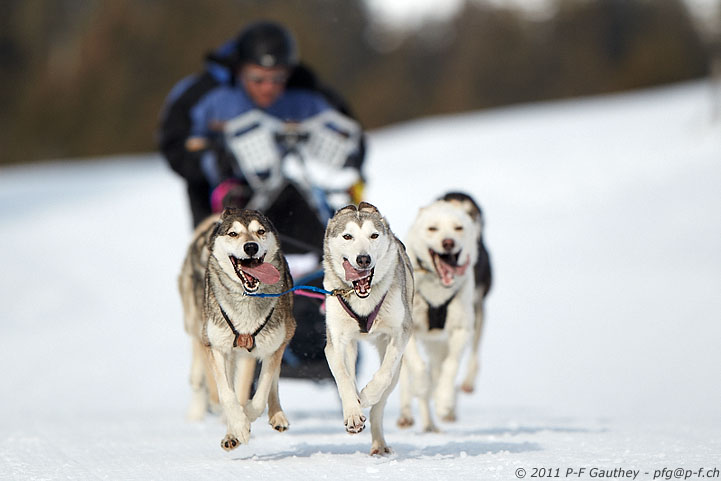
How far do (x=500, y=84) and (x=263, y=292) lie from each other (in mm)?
32834

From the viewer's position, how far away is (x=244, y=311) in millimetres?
3939

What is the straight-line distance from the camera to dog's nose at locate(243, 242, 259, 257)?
3.76 metres

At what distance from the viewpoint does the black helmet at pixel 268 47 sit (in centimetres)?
603

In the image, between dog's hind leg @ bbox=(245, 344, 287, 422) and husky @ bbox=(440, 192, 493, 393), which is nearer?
dog's hind leg @ bbox=(245, 344, 287, 422)

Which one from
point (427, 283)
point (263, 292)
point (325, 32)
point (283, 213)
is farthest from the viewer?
point (325, 32)

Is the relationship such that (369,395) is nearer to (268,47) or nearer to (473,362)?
(473,362)

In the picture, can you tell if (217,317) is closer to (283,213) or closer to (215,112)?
(283,213)

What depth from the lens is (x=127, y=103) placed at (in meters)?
35.8

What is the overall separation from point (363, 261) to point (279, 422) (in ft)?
2.39

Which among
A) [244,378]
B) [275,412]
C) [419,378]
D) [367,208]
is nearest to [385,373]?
[275,412]

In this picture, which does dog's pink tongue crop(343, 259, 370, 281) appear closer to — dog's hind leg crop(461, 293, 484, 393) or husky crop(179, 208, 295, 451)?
husky crop(179, 208, 295, 451)

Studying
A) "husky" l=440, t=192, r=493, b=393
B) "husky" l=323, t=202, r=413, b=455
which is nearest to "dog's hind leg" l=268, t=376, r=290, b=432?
"husky" l=323, t=202, r=413, b=455

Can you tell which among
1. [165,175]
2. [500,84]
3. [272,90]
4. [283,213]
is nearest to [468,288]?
[283,213]

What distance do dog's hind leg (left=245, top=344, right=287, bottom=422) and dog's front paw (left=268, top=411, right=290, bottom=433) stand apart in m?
0.06
